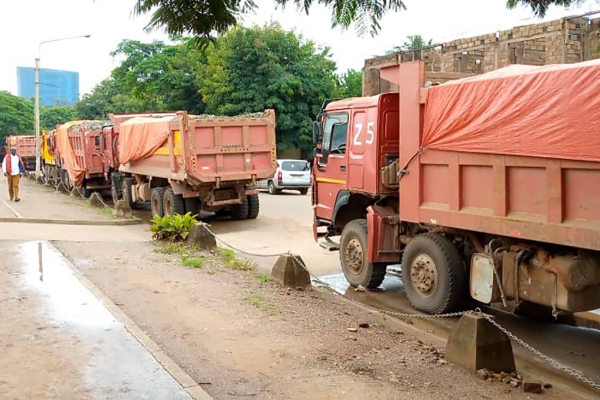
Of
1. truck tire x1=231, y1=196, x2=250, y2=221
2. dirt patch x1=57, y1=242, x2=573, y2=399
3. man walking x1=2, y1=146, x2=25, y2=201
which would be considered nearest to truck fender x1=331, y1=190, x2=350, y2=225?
dirt patch x1=57, y1=242, x2=573, y2=399

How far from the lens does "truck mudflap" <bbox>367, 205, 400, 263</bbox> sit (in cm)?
823

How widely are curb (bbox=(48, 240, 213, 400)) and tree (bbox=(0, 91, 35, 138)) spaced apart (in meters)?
55.0

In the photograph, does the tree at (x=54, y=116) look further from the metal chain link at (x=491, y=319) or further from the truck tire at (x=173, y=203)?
the metal chain link at (x=491, y=319)

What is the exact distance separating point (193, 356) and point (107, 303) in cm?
186

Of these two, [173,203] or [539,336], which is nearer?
[539,336]

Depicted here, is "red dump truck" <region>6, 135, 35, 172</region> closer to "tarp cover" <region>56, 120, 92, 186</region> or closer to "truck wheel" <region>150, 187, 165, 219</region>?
"tarp cover" <region>56, 120, 92, 186</region>

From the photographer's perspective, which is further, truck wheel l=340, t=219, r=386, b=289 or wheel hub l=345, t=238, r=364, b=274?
wheel hub l=345, t=238, r=364, b=274

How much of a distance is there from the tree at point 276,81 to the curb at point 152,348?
2225cm

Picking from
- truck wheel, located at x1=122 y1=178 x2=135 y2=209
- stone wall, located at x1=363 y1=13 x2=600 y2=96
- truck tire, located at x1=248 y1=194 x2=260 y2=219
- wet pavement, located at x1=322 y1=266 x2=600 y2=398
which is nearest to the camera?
wet pavement, located at x1=322 y1=266 x2=600 y2=398

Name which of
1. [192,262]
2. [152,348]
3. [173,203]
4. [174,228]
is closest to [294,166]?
[173,203]

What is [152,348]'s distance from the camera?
530 centimetres

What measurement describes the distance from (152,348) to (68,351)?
25.3 inches

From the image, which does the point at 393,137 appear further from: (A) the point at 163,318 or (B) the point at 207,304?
(A) the point at 163,318

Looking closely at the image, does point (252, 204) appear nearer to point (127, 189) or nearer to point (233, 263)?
point (127, 189)
